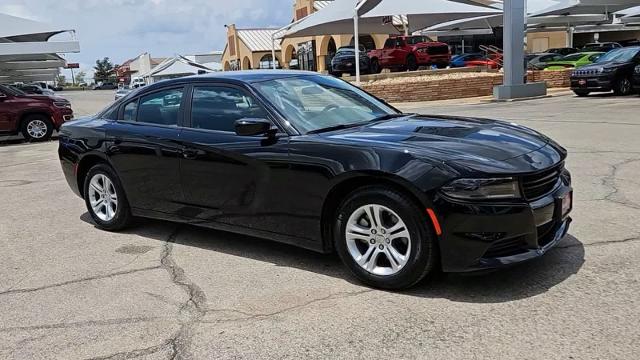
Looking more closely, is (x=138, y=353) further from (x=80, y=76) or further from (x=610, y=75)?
(x=80, y=76)

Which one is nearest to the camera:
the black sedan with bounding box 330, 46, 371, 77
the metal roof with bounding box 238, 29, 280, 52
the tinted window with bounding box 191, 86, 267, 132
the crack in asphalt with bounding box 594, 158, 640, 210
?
the tinted window with bounding box 191, 86, 267, 132

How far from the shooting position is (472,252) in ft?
12.5

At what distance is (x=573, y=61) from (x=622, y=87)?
389 inches

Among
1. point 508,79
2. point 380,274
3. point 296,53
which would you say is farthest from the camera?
point 296,53

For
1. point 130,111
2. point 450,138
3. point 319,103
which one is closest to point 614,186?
point 450,138

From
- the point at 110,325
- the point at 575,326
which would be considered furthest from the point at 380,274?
the point at 110,325

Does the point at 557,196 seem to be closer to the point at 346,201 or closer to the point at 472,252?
the point at 472,252

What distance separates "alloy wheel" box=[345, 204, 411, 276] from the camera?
13.3 feet

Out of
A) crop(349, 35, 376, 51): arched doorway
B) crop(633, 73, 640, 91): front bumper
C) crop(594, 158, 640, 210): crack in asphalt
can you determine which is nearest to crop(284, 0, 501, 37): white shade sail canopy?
crop(633, 73, 640, 91): front bumper

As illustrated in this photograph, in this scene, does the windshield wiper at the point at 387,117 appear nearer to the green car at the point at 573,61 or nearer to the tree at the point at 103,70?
the green car at the point at 573,61

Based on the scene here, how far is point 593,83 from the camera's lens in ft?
65.6

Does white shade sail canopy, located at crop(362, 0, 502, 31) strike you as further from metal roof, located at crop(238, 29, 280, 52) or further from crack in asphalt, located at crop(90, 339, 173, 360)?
metal roof, located at crop(238, 29, 280, 52)

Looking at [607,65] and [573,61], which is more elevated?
[573,61]

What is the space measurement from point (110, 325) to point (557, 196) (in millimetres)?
3112
